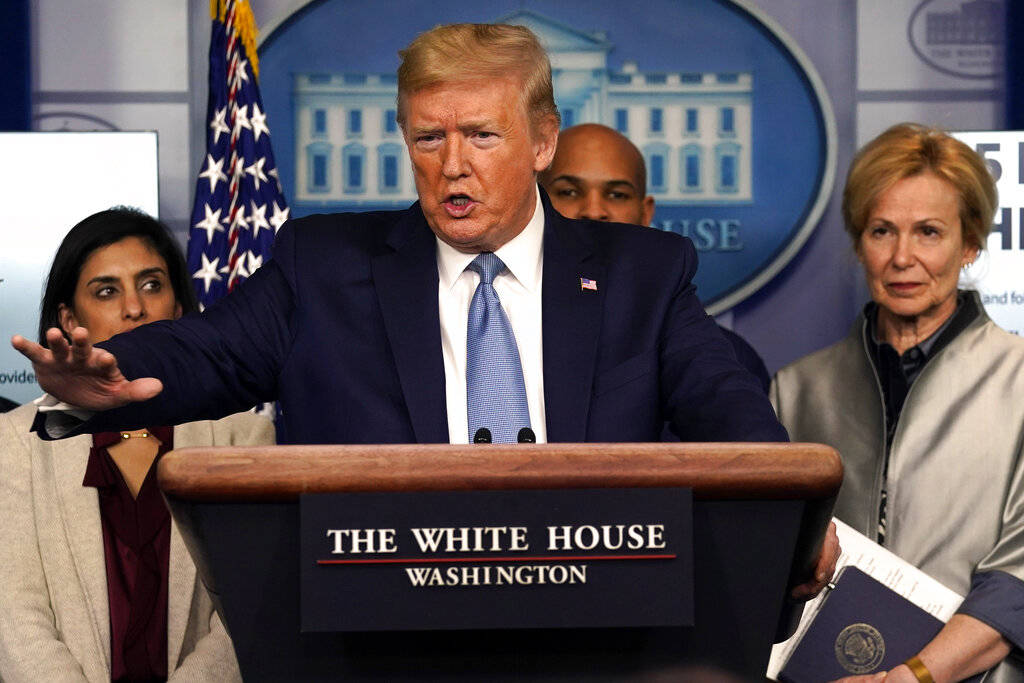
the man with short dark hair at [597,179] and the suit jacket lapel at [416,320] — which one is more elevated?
the man with short dark hair at [597,179]

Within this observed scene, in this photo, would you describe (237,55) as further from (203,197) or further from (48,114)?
(48,114)

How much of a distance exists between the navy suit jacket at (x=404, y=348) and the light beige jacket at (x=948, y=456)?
1034 mm

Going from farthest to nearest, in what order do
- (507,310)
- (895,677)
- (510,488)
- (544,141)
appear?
(895,677)
(544,141)
(507,310)
(510,488)

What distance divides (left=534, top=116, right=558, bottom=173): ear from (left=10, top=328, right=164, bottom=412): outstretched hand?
28.2 inches

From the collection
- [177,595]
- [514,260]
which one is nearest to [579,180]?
[177,595]

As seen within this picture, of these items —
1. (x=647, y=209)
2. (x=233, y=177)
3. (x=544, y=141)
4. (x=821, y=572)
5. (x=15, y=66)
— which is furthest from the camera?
(x=15, y=66)

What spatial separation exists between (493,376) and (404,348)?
4.4 inches

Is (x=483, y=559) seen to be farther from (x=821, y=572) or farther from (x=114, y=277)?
(x=114, y=277)

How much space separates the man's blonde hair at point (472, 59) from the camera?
1.61m

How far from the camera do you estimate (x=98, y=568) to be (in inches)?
98.7

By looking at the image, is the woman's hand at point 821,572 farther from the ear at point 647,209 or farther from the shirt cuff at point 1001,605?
the ear at point 647,209

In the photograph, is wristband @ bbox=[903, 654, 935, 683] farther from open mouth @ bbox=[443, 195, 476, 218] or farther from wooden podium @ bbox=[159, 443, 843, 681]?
wooden podium @ bbox=[159, 443, 843, 681]

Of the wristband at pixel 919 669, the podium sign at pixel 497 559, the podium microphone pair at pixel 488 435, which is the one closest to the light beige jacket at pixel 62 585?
the wristband at pixel 919 669

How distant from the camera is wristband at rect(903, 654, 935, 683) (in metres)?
2.23
